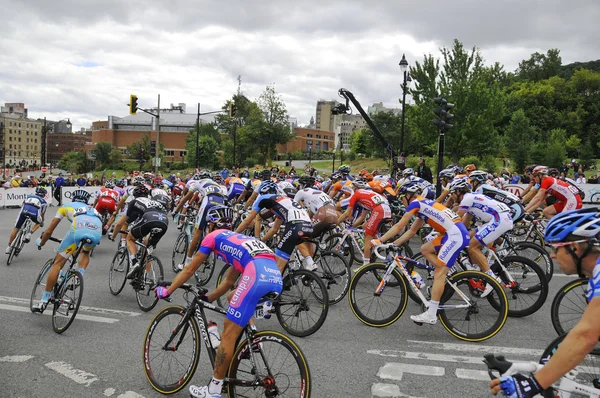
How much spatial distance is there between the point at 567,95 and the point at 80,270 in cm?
7784

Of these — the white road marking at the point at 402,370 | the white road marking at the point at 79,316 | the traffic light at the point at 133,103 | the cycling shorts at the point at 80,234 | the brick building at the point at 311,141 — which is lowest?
the white road marking at the point at 79,316

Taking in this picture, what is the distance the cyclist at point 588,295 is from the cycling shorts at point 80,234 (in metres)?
6.22

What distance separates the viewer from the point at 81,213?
283 inches

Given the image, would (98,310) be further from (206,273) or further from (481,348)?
(481,348)

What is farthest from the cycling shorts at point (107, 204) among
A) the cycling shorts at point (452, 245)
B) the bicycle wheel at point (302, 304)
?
the cycling shorts at point (452, 245)

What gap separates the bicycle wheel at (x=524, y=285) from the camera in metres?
6.75

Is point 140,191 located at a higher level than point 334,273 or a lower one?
higher

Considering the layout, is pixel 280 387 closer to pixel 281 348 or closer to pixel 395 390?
pixel 281 348

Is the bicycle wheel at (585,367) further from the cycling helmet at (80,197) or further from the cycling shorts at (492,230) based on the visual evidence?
the cycling helmet at (80,197)

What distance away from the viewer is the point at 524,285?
7.02 metres

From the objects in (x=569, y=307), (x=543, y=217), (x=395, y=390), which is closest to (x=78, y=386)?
(x=395, y=390)

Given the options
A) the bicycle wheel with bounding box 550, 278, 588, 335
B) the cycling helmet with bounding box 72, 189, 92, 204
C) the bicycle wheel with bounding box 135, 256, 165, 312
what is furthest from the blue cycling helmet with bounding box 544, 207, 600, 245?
the cycling helmet with bounding box 72, 189, 92, 204

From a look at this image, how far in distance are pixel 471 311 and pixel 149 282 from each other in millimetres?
4918

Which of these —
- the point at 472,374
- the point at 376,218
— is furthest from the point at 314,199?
the point at 472,374
